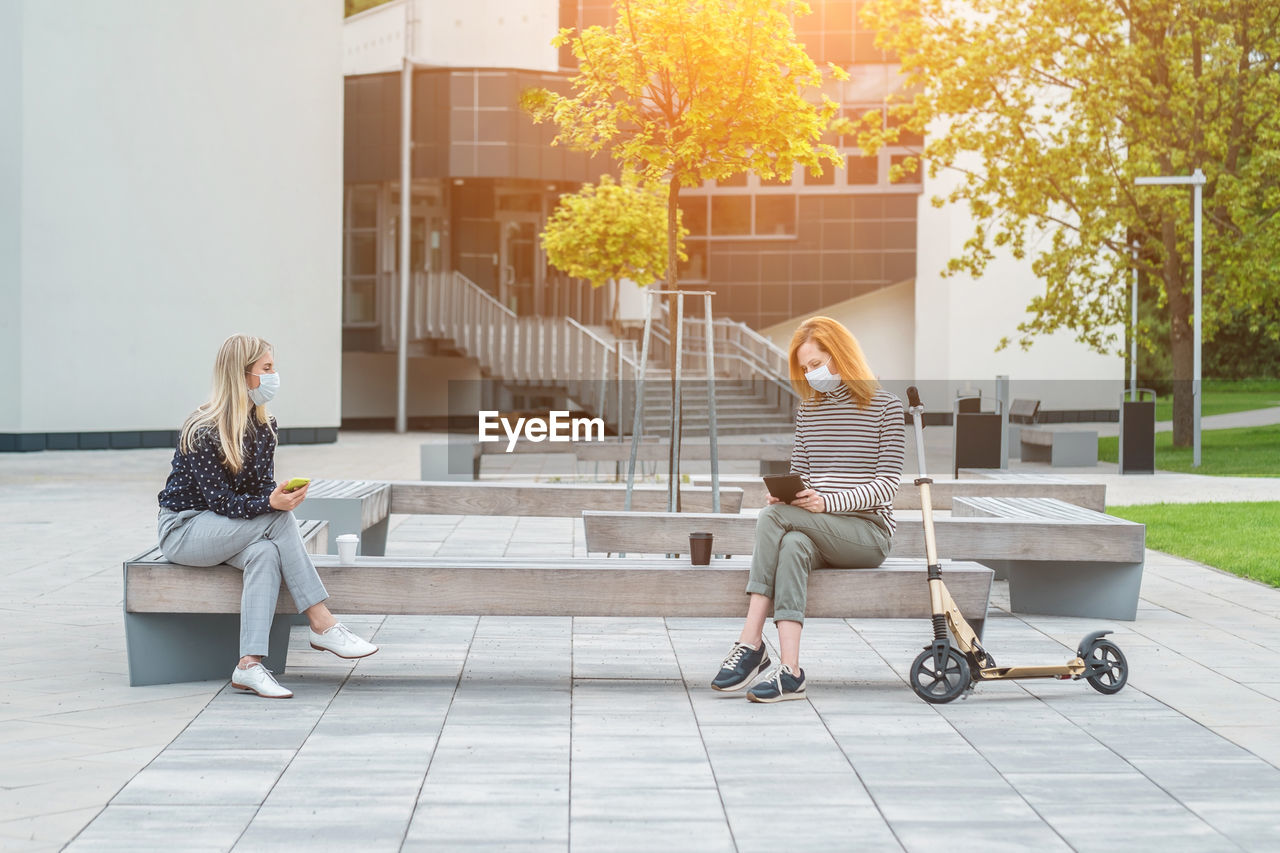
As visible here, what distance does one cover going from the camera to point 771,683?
5.55 m

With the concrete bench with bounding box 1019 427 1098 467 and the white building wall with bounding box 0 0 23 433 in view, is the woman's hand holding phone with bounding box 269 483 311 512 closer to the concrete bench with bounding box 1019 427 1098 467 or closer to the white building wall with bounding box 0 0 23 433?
the concrete bench with bounding box 1019 427 1098 467

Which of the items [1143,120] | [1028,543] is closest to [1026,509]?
[1028,543]

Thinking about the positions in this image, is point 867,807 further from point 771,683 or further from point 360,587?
point 360,587

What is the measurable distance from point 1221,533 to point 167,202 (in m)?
16.4

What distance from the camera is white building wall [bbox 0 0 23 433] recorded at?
68.2ft

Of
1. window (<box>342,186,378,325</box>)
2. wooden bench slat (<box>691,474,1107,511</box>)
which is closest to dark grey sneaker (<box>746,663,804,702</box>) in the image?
wooden bench slat (<box>691,474,1107,511</box>)

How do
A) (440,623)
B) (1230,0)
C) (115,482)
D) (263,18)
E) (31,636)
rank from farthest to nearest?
(263,18) → (1230,0) → (115,482) → (440,623) → (31,636)

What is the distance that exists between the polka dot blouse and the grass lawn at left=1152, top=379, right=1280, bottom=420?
26.5 m

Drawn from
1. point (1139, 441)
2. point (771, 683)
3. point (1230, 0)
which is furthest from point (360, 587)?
point (1230, 0)

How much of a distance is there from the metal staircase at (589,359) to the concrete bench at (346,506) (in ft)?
47.7

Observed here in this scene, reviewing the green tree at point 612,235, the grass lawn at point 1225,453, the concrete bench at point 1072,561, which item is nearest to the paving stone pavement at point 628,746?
the concrete bench at point 1072,561

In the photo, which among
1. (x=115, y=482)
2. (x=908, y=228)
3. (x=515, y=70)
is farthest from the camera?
(x=908, y=228)

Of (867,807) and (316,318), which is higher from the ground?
(316,318)

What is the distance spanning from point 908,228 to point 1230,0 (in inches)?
511
